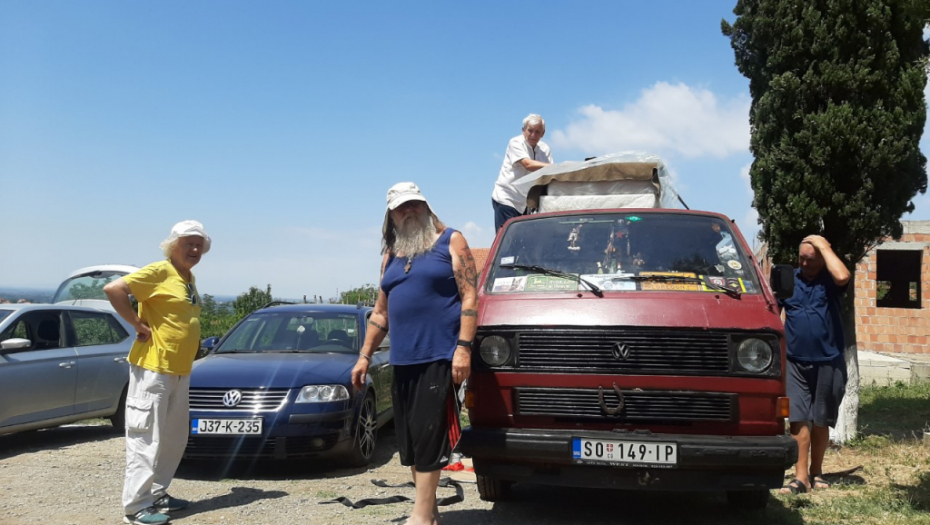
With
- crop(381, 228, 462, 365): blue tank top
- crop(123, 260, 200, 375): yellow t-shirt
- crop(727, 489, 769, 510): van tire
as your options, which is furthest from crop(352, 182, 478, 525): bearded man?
crop(727, 489, 769, 510): van tire

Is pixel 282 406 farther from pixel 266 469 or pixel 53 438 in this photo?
pixel 53 438

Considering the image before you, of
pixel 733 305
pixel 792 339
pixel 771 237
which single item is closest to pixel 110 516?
pixel 733 305

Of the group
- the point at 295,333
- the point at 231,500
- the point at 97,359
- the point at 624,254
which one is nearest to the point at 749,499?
the point at 624,254

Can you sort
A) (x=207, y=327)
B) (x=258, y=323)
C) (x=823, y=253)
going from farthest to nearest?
(x=207, y=327)
(x=258, y=323)
(x=823, y=253)

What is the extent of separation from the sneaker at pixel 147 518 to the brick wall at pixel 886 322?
1567 cm

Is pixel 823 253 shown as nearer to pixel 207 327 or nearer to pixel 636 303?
pixel 636 303

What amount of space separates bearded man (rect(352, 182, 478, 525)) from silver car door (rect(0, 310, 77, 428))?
4964 millimetres

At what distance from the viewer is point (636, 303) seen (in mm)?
4824

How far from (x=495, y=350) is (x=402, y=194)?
3.61ft

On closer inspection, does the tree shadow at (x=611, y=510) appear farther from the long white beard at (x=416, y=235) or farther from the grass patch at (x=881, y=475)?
the long white beard at (x=416, y=235)

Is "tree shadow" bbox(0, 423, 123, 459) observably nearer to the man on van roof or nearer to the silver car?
the silver car

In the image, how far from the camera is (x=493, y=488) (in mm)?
5438

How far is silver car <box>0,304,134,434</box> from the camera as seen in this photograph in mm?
7730

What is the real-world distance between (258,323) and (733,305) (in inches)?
207
